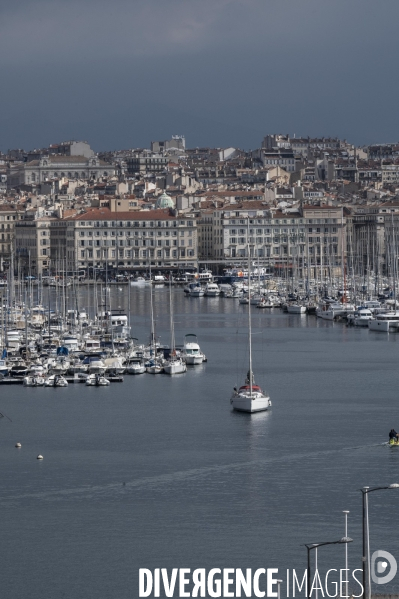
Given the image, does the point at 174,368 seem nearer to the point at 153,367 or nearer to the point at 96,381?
the point at 153,367

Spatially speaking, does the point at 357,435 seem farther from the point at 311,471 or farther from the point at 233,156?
the point at 233,156

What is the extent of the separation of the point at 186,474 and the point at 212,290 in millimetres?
39447

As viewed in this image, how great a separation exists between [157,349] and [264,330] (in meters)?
8.89

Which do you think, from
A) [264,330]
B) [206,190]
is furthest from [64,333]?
[206,190]

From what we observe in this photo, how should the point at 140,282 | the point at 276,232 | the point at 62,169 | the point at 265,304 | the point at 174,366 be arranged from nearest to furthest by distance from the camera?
1. the point at 174,366
2. the point at 265,304
3. the point at 140,282
4. the point at 276,232
5. the point at 62,169

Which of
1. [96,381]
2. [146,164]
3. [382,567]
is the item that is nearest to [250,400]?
[96,381]

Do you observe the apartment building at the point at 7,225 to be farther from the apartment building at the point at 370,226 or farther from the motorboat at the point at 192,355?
the motorboat at the point at 192,355

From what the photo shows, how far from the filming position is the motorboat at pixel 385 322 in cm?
4288

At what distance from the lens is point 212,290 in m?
60.9

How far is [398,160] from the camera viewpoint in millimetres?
109812

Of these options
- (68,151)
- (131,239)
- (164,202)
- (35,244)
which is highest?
(68,151)

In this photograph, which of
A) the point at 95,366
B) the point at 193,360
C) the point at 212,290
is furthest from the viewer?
the point at 212,290

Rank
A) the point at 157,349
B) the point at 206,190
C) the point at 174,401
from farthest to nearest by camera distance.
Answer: the point at 206,190 → the point at 157,349 → the point at 174,401

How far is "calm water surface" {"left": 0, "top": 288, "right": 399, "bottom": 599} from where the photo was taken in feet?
58.3
